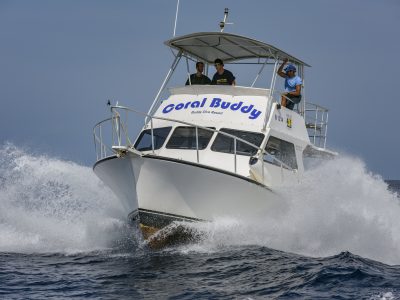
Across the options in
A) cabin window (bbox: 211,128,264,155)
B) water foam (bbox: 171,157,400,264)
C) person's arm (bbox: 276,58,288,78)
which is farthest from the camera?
person's arm (bbox: 276,58,288,78)

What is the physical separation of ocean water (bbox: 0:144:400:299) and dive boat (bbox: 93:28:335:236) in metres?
0.46

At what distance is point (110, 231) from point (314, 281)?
200 inches

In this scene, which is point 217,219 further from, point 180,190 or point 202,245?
point 180,190

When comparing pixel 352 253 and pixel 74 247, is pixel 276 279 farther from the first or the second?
pixel 74 247

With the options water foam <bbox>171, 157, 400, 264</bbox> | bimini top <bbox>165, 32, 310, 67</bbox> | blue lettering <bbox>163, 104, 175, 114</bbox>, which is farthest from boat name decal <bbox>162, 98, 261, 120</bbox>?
water foam <bbox>171, 157, 400, 264</bbox>

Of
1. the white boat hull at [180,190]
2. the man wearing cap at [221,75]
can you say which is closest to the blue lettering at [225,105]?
the man wearing cap at [221,75]

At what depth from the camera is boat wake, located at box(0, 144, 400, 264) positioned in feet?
38.1

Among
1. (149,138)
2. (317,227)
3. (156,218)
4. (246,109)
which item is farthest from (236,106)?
(156,218)

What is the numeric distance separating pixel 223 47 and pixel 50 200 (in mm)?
4973

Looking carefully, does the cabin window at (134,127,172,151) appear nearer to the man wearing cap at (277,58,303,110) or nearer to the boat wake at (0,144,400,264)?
the boat wake at (0,144,400,264)

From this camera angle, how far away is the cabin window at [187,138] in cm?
1251

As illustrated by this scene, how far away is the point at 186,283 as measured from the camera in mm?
8820

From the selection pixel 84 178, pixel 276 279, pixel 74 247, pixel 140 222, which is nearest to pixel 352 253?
pixel 276 279

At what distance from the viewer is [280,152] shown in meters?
13.2
